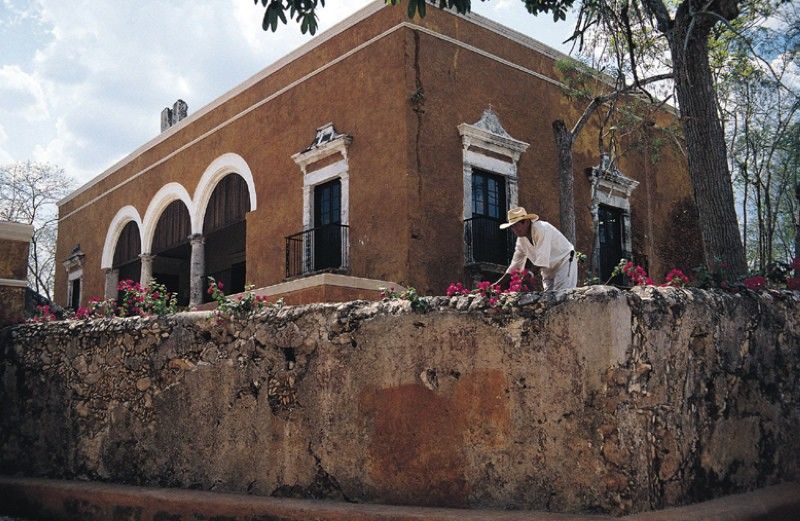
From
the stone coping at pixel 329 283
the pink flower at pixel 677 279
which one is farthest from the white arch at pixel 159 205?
the pink flower at pixel 677 279

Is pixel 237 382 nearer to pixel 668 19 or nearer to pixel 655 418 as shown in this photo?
pixel 655 418

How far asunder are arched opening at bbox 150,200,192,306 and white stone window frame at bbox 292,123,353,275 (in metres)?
4.07

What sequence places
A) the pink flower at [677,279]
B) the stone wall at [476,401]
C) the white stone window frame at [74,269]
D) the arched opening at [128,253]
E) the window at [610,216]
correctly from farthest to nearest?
the white stone window frame at [74,269], the arched opening at [128,253], the window at [610,216], the pink flower at [677,279], the stone wall at [476,401]

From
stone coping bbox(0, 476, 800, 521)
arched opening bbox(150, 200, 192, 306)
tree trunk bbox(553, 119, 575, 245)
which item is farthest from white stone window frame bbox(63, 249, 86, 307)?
stone coping bbox(0, 476, 800, 521)

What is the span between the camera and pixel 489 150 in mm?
11594

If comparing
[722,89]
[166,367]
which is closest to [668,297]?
[166,367]

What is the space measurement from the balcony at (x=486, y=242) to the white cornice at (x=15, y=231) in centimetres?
555

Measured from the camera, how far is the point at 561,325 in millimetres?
4047

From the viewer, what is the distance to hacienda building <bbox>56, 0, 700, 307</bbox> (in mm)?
10750

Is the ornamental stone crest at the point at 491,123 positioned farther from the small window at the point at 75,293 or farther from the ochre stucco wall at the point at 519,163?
the small window at the point at 75,293

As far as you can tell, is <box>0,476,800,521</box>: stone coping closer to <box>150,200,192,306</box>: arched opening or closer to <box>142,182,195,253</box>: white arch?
<box>150,200,192,306</box>: arched opening

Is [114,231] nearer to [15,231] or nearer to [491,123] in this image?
[491,123]

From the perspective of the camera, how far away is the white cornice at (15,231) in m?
7.49

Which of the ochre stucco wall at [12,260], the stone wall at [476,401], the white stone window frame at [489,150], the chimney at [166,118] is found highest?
the chimney at [166,118]
